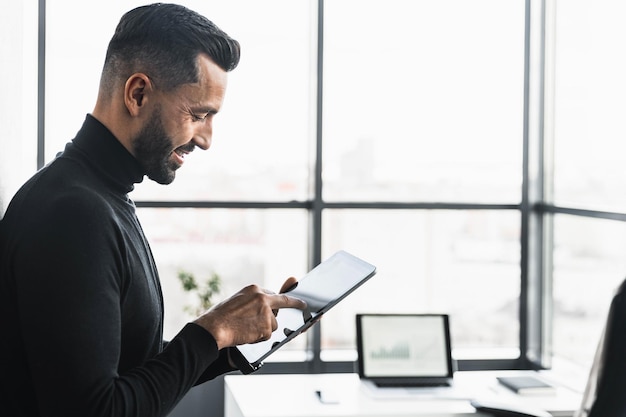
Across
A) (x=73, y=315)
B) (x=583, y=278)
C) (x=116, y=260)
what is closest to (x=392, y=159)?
(x=583, y=278)

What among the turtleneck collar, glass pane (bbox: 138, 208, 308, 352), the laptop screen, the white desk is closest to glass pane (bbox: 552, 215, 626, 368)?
the white desk

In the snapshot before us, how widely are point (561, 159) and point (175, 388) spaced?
2777 millimetres

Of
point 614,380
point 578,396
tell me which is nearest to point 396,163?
point 578,396

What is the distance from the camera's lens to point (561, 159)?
367 cm

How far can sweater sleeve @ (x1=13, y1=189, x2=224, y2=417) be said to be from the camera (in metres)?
1.12

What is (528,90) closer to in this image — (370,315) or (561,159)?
(561,159)

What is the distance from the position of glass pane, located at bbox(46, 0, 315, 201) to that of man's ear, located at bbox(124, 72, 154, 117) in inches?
85.7

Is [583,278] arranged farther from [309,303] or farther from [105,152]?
[105,152]

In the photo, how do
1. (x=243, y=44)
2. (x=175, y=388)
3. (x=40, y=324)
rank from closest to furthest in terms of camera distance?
(x=40, y=324) < (x=175, y=388) < (x=243, y=44)

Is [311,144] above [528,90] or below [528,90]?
below

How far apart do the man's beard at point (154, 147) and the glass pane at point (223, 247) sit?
2.15 meters

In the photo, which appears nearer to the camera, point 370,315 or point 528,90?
point 370,315

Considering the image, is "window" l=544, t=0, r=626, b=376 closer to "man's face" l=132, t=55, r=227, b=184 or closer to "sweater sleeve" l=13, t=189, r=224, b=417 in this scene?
"man's face" l=132, t=55, r=227, b=184

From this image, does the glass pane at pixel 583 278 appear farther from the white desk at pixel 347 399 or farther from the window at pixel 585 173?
the white desk at pixel 347 399
